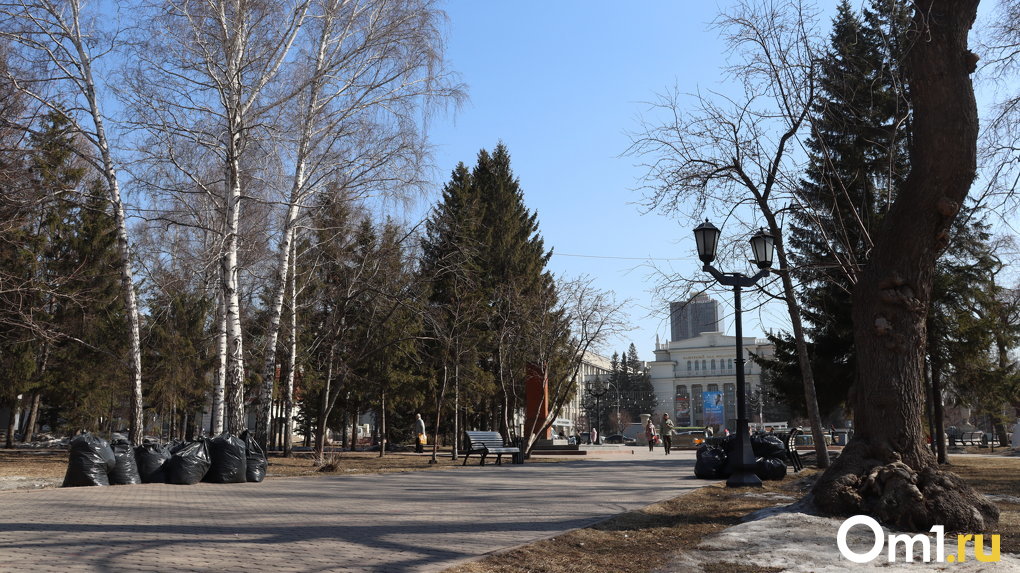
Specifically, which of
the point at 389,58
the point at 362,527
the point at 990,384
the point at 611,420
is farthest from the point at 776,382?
the point at 611,420

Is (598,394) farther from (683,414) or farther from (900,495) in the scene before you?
(683,414)

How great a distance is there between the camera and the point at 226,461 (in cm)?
1300

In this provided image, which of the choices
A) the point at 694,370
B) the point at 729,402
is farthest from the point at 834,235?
the point at 694,370

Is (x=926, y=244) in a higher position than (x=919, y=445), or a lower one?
higher

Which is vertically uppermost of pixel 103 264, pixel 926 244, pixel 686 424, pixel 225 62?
pixel 225 62

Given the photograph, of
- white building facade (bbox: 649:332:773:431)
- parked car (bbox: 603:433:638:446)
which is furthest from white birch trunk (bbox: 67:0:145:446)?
white building facade (bbox: 649:332:773:431)

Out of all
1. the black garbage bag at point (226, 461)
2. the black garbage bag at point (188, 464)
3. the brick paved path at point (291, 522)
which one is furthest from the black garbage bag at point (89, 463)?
the black garbage bag at point (226, 461)

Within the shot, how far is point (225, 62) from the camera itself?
54.4ft

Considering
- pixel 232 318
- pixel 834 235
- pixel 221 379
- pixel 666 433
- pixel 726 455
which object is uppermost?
pixel 834 235

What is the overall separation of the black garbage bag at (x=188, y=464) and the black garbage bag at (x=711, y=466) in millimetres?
9458

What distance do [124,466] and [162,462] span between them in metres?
0.70

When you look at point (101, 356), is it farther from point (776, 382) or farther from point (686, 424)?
point (686, 424)

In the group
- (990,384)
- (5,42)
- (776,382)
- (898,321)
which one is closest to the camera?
(898,321)

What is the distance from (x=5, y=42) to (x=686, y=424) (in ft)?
336
